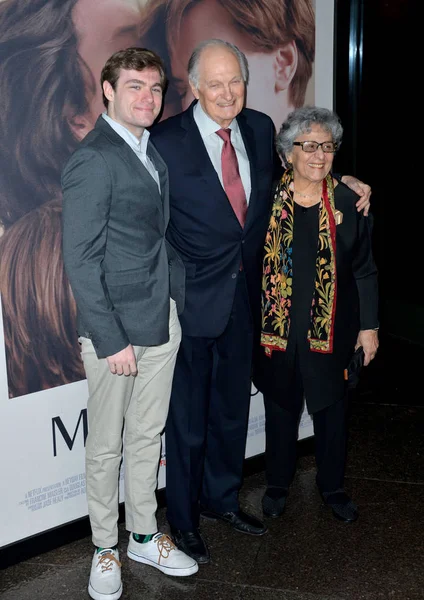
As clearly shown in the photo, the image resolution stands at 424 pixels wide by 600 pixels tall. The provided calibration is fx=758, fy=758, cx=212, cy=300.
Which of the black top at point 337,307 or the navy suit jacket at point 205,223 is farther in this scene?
the black top at point 337,307

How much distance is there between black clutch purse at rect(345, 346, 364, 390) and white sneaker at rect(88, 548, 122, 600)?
3.61ft

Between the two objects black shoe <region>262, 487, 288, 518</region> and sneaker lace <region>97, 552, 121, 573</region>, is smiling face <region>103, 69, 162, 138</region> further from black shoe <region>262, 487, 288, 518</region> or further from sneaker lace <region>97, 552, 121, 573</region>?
black shoe <region>262, 487, 288, 518</region>

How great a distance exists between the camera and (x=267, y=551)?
287cm

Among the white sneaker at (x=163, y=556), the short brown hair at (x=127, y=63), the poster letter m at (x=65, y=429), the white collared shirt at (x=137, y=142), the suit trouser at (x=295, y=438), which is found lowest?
the white sneaker at (x=163, y=556)

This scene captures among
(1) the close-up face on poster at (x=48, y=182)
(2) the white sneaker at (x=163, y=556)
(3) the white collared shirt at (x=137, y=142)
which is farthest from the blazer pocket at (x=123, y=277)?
(2) the white sneaker at (x=163, y=556)

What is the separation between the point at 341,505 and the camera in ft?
10.2

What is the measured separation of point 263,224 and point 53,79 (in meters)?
0.90

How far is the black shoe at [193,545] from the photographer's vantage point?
9.18 feet

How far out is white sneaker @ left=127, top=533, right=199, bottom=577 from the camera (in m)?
2.70

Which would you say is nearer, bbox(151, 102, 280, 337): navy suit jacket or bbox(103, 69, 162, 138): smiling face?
bbox(103, 69, 162, 138): smiling face

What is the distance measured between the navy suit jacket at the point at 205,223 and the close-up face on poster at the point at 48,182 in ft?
1.09

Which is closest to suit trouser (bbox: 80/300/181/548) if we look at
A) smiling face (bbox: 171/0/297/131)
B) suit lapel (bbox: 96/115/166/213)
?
suit lapel (bbox: 96/115/166/213)

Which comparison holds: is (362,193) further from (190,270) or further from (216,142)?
(190,270)

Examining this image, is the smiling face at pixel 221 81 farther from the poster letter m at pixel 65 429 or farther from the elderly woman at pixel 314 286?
the poster letter m at pixel 65 429
